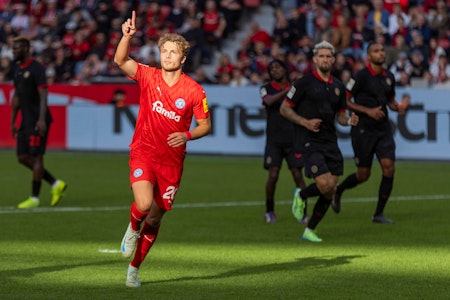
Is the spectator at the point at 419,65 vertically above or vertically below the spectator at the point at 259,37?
below

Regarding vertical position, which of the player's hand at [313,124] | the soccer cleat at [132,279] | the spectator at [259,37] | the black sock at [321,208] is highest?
the spectator at [259,37]

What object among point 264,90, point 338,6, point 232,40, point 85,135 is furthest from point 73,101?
point 264,90

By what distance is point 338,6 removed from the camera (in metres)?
30.2

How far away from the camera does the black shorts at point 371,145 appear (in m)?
15.0

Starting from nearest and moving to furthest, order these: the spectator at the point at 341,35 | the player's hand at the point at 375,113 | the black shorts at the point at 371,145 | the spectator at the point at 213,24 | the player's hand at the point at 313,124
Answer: the player's hand at the point at 313,124 < the player's hand at the point at 375,113 < the black shorts at the point at 371,145 < the spectator at the point at 341,35 < the spectator at the point at 213,24

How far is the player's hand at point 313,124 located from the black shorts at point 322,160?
1.26 feet

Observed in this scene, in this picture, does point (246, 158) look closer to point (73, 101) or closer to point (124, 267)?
point (73, 101)

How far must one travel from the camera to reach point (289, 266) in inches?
433

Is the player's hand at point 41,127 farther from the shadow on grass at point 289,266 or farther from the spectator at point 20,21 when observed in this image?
the spectator at point 20,21

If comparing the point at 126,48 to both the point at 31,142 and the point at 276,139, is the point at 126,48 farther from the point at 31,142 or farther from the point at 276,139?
the point at 31,142

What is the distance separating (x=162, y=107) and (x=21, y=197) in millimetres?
8929

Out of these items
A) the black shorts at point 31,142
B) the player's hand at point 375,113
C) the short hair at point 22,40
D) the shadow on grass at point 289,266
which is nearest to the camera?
the shadow on grass at point 289,266

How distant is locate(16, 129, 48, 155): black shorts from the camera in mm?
16672

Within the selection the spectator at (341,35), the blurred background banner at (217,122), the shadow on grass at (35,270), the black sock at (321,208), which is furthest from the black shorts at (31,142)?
the spectator at (341,35)
